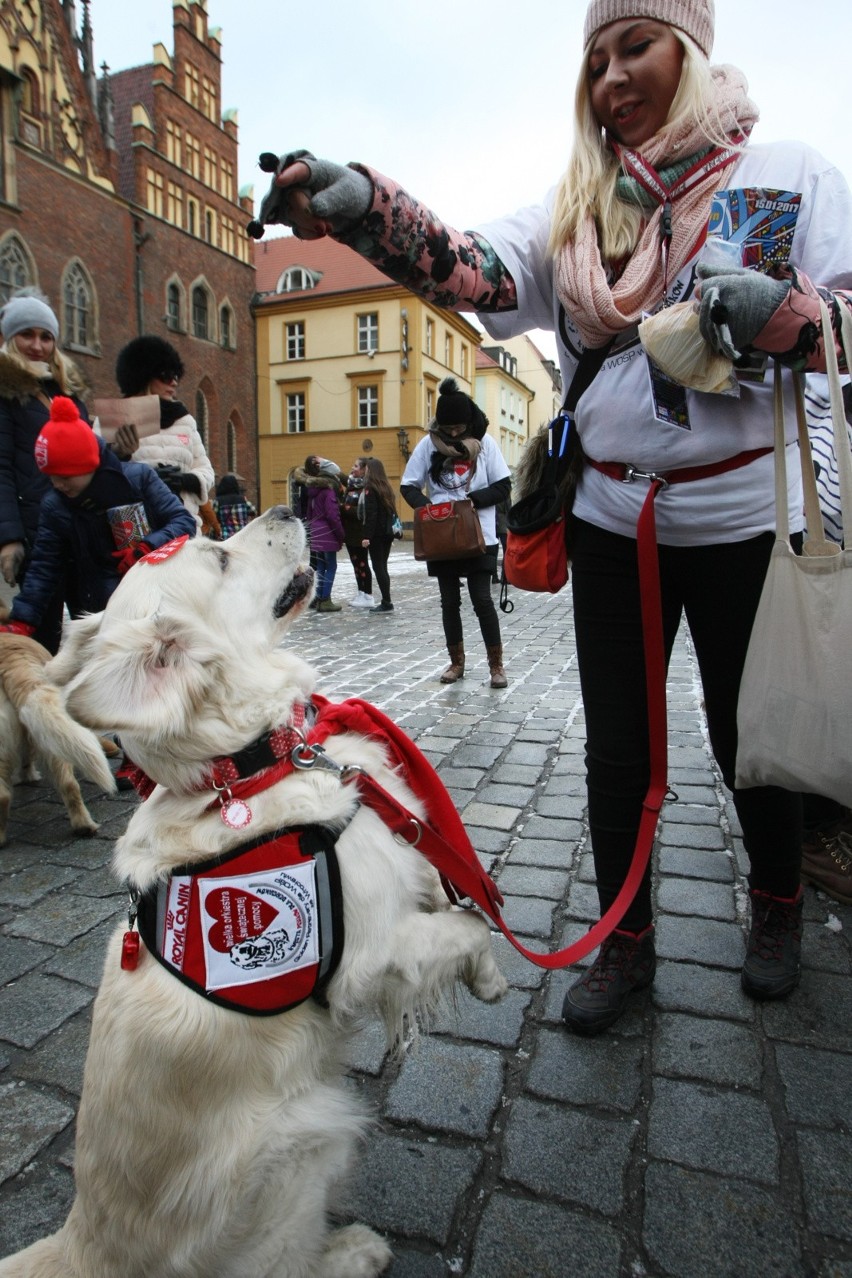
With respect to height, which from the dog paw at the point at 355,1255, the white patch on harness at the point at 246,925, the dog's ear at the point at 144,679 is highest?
the dog's ear at the point at 144,679

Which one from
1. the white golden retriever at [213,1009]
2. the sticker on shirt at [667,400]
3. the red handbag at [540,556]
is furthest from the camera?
the red handbag at [540,556]

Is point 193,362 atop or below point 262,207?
atop

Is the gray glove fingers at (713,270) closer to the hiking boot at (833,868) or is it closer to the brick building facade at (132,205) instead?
the hiking boot at (833,868)

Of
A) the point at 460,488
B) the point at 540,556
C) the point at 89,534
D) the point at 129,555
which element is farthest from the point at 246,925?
the point at 460,488

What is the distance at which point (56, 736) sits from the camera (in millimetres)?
3438

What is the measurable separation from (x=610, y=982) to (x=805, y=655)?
44.0 inches

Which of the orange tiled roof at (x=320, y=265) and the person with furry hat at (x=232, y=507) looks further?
the orange tiled roof at (x=320, y=265)

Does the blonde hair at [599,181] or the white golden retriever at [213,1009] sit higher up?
the blonde hair at [599,181]

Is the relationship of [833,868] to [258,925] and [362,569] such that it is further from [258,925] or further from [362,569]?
[362,569]

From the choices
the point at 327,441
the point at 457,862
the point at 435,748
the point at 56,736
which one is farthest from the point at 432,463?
the point at 327,441

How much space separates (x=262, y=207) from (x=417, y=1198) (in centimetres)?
219

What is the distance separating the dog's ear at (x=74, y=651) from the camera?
5.64 ft

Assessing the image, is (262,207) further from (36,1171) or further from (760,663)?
(36,1171)

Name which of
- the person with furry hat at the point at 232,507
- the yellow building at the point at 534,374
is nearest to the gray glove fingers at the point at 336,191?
the person with furry hat at the point at 232,507
